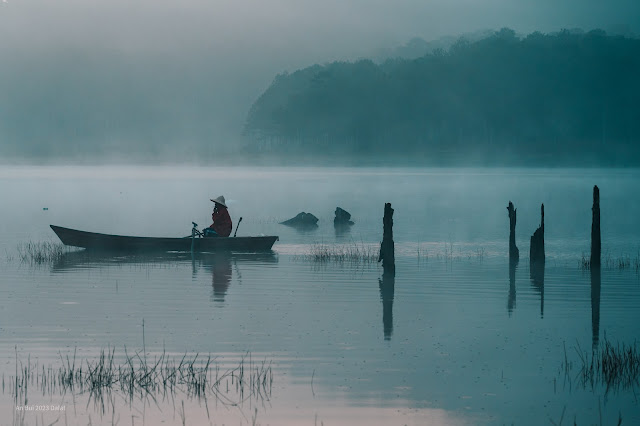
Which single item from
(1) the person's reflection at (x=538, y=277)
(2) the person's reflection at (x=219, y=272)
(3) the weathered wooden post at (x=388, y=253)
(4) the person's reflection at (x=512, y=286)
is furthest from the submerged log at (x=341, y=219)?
(3) the weathered wooden post at (x=388, y=253)

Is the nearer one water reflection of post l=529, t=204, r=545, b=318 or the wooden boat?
water reflection of post l=529, t=204, r=545, b=318

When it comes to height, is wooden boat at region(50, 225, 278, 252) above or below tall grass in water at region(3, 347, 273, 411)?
above

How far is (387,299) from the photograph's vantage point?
75.6 feet

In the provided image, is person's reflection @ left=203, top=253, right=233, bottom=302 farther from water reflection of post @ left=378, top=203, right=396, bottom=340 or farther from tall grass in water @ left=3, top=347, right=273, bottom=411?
tall grass in water @ left=3, top=347, right=273, bottom=411

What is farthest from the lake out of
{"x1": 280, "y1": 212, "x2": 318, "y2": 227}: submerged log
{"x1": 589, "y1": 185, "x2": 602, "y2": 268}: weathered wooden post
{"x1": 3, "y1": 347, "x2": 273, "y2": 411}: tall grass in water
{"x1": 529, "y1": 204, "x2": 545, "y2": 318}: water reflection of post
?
{"x1": 280, "y1": 212, "x2": 318, "y2": 227}: submerged log

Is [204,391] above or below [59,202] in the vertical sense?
below

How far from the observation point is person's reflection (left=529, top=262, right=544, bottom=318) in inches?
949

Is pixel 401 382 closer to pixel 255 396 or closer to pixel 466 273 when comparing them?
pixel 255 396

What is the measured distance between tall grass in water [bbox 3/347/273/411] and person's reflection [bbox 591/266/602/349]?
667 centimetres

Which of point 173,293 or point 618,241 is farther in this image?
point 618,241

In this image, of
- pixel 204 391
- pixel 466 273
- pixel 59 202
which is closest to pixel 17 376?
pixel 204 391

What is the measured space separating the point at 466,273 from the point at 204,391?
53.4 ft

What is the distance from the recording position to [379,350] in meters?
17.0

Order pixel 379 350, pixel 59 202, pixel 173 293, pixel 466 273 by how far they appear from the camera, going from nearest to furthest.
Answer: pixel 379 350
pixel 173 293
pixel 466 273
pixel 59 202
